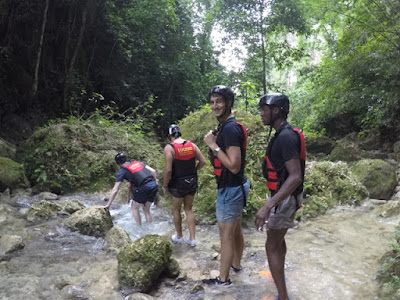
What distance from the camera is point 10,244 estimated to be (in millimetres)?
4637

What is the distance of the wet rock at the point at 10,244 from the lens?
→ 4543 mm

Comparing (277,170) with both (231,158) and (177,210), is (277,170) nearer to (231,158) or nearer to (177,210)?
(231,158)

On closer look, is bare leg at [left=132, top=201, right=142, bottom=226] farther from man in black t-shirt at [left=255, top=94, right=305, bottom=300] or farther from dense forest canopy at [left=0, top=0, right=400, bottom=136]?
dense forest canopy at [left=0, top=0, right=400, bottom=136]

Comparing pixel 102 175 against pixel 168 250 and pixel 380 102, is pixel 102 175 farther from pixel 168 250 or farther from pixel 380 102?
pixel 380 102

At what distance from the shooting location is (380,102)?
11.2 metres

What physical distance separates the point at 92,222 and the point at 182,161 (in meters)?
2.06

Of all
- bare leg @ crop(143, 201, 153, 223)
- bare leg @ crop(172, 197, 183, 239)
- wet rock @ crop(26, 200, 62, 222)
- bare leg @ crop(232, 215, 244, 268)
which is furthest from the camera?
bare leg @ crop(143, 201, 153, 223)

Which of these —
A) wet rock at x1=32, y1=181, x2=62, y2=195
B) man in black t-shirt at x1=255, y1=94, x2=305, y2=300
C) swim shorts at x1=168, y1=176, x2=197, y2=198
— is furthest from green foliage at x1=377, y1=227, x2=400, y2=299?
wet rock at x1=32, y1=181, x2=62, y2=195

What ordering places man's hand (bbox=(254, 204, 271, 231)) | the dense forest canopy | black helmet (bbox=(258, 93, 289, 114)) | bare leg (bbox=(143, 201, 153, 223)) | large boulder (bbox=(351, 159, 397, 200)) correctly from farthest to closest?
the dense forest canopy < large boulder (bbox=(351, 159, 397, 200)) < bare leg (bbox=(143, 201, 153, 223)) < black helmet (bbox=(258, 93, 289, 114)) < man's hand (bbox=(254, 204, 271, 231))

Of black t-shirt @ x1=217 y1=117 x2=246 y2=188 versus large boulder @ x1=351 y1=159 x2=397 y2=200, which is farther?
large boulder @ x1=351 y1=159 x2=397 y2=200

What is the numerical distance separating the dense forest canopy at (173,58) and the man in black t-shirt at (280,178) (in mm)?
6900

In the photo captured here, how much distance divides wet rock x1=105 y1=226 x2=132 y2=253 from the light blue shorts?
2.23m

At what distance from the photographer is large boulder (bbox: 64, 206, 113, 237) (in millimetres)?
5414

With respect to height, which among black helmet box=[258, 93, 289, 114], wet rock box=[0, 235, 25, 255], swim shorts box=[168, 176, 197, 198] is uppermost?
black helmet box=[258, 93, 289, 114]
